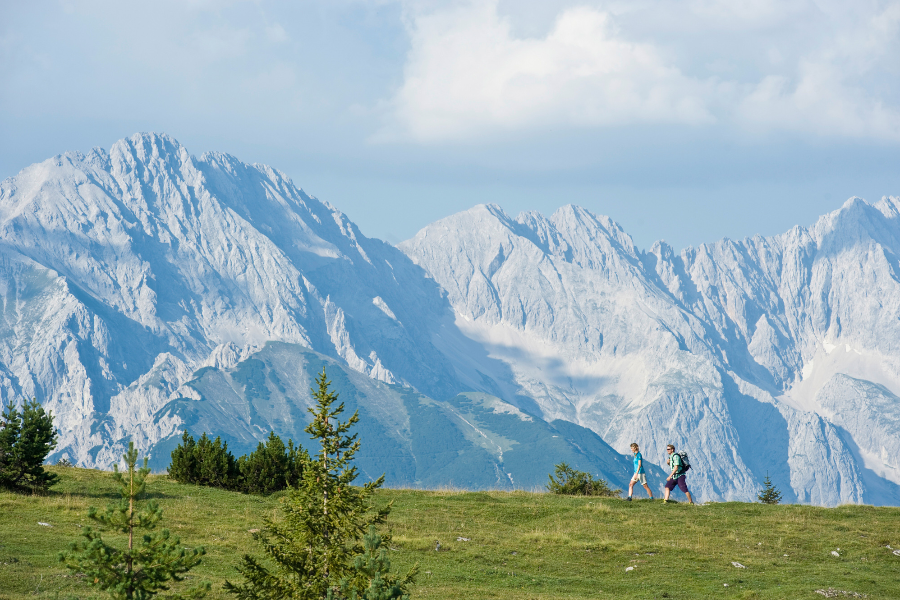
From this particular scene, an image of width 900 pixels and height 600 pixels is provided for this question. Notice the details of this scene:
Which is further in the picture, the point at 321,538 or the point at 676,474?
the point at 676,474

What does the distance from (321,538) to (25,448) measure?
1015 inches

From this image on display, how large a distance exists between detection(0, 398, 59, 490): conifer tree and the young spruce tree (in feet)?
81.1

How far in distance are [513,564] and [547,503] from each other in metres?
10.1

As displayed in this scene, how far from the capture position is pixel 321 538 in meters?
15.4

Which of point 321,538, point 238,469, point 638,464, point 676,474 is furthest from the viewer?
point 238,469

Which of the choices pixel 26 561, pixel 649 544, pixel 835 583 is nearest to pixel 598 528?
pixel 649 544

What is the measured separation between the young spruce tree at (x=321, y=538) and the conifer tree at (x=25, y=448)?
81.1ft

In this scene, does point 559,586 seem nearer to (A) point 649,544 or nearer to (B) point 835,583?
(A) point 649,544

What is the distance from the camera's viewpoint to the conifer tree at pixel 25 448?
35.7 m

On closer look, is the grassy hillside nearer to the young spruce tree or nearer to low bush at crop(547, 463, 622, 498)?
low bush at crop(547, 463, 622, 498)

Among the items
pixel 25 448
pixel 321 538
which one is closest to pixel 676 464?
pixel 321 538

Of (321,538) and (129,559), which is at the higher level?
(321,538)

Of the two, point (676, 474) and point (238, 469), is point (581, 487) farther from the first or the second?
point (238, 469)

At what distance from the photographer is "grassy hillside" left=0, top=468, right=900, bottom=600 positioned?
84.2 ft
